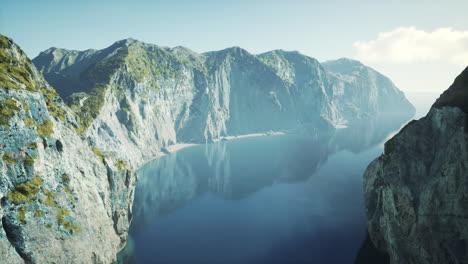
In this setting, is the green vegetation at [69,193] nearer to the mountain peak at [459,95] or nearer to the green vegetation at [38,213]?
the green vegetation at [38,213]

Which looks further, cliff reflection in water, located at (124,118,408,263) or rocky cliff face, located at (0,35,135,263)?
cliff reflection in water, located at (124,118,408,263)

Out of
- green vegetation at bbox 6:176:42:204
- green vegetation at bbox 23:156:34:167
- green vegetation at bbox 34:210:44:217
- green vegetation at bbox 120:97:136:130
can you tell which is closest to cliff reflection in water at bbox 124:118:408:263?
green vegetation at bbox 34:210:44:217

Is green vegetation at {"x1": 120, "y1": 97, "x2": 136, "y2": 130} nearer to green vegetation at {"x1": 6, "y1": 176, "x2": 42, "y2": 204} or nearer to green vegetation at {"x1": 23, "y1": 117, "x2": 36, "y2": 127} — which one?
green vegetation at {"x1": 23, "y1": 117, "x2": 36, "y2": 127}

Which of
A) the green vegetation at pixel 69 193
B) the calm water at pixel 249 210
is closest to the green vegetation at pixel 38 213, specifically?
the green vegetation at pixel 69 193

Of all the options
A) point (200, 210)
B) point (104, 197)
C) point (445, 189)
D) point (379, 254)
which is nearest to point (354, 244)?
point (379, 254)

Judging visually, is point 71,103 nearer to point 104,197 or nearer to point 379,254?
point 104,197

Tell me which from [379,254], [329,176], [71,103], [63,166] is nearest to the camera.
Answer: [63,166]

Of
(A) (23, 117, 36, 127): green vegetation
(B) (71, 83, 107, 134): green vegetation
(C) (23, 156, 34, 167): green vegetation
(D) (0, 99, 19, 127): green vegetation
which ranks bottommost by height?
(C) (23, 156, 34, 167): green vegetation
